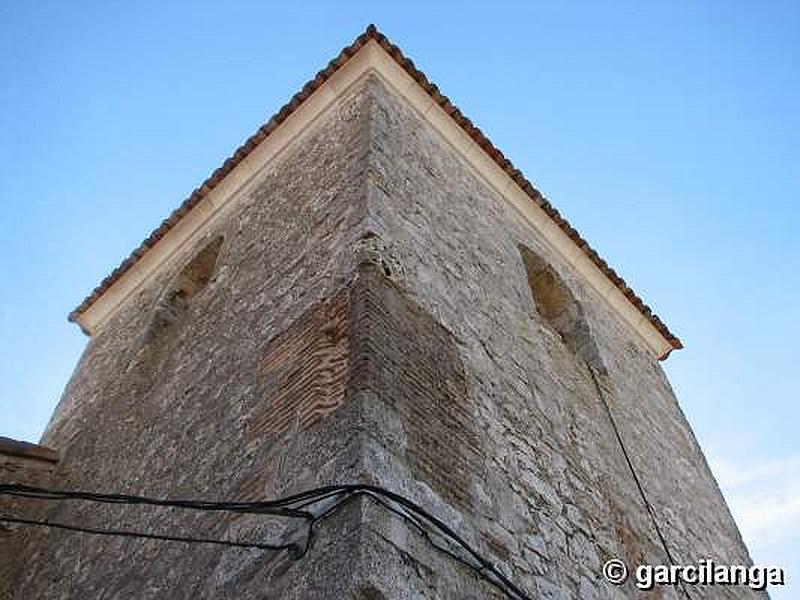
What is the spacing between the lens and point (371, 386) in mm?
2748

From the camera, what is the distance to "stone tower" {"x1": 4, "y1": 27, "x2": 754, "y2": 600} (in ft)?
8.72

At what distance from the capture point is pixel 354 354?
2.91 meters

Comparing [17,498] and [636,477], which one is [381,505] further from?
[17,498]

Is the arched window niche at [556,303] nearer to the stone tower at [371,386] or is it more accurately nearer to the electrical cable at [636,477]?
the stone tower at [371,386]

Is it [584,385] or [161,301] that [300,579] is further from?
[161,301]

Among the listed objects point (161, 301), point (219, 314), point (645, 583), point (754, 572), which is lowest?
point (645, 583)

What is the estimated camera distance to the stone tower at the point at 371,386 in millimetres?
2658

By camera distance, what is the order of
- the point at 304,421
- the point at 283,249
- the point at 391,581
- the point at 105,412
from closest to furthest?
1. the point at 391,581
2. the point at 304,421
3. the point at 283,249
4. the point at 105,412

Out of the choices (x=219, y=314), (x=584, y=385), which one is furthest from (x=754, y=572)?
(x=219, y=314)

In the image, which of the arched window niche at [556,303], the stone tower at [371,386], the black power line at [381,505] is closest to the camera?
the black power line at [381,505]

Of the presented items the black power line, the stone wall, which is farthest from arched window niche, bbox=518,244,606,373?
the stone wall

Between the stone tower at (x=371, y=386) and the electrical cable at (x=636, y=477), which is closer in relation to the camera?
the stone tower at (x=371, y=386)

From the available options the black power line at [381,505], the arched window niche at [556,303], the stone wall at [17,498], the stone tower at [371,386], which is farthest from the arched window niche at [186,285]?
the black power line at [381,505]

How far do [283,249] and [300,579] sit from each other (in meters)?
2.49
